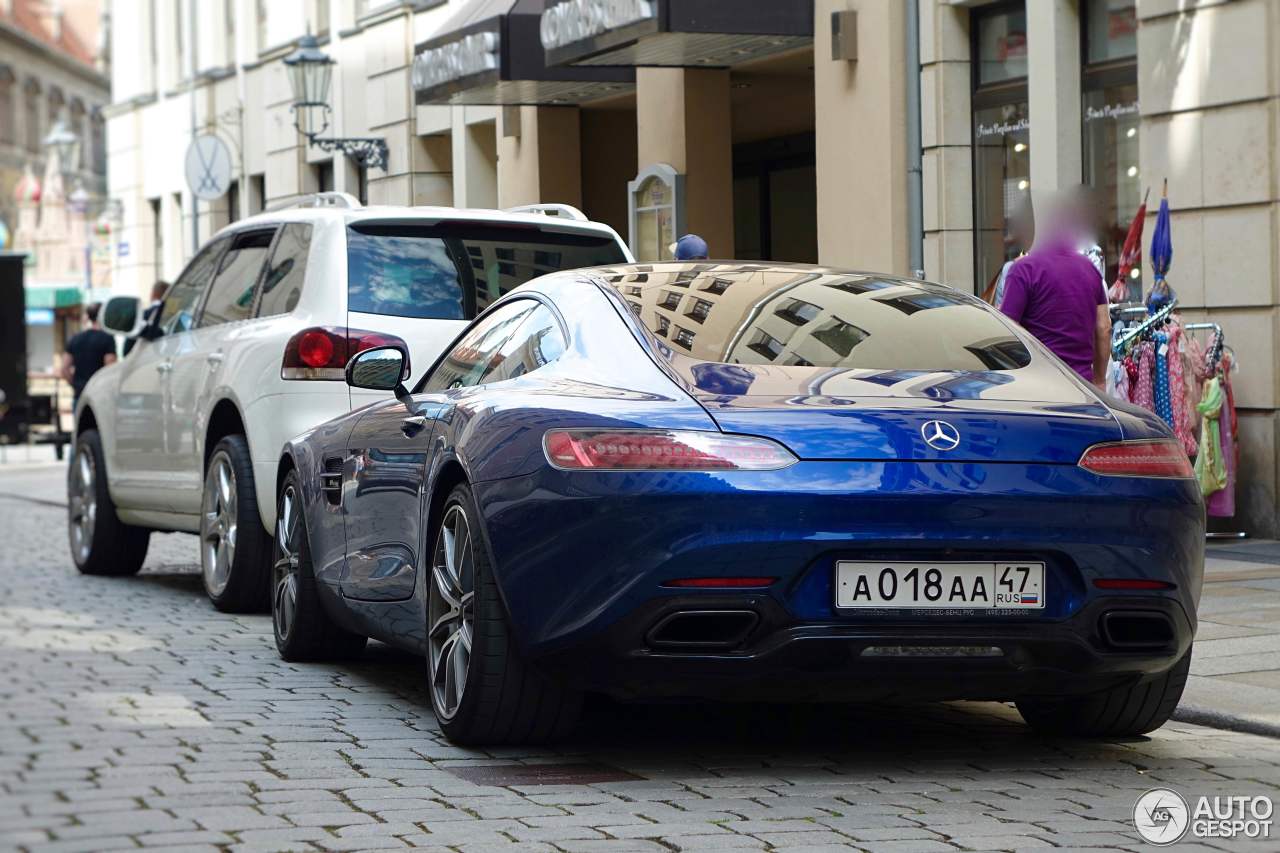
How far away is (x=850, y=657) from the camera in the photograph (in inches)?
216

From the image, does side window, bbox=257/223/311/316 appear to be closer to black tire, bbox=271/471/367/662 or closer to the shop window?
black tire, bbox=271/471/367/662

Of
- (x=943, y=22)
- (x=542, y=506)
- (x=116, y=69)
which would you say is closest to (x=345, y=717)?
(x=542, y=506)

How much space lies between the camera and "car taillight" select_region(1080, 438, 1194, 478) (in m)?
5.68

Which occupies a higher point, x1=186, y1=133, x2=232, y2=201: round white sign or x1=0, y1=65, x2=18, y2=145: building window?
x1=0, y1=65, x2=18, y2=145: building window

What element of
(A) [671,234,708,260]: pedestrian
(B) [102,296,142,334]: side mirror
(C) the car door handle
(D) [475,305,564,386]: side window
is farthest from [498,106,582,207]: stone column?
(D) [475,305,564,386]: side window

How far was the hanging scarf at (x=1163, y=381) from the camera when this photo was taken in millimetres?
12016

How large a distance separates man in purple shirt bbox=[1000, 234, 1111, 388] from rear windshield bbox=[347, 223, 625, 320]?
72.8 inches

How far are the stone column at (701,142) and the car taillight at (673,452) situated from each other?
14.0m

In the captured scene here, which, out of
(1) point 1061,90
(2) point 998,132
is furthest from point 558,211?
(2) point 998,132

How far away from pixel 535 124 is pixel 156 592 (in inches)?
492

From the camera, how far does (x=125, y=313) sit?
39.8ft

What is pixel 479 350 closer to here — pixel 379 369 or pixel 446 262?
pixel 379 369

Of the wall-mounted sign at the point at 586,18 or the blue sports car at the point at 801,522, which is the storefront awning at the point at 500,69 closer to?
the wall-mounted sign at the point at 586,18

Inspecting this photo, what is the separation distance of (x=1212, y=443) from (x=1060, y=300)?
2744 mm
